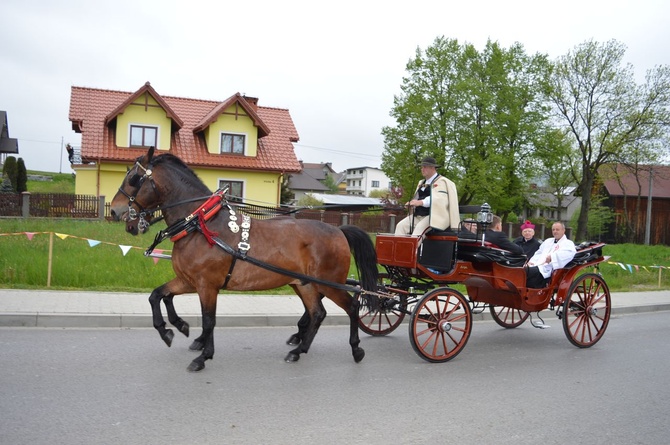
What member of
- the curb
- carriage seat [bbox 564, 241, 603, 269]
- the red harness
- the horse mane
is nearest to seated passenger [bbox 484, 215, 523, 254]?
carriage seat [bbox 564, 241, 603, 269]

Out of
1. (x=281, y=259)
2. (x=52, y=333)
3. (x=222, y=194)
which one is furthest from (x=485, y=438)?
(x=52, y=333)

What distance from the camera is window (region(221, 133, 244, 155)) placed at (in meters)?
30.9

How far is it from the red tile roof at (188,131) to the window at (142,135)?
51 centimetres

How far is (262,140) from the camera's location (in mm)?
32500

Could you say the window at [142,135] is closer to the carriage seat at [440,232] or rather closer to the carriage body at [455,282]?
the carriage body at [455,282]

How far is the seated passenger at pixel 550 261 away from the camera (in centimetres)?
818

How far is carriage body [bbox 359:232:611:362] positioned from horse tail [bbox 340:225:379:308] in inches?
10.1

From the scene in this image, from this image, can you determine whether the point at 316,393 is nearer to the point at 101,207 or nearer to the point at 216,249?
the point at 216,249

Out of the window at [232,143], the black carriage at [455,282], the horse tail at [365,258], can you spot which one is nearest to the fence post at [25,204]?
the window at [232,143]

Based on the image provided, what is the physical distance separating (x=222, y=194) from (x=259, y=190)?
25145 millimetres

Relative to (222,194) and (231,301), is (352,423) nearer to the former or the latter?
(222,194)

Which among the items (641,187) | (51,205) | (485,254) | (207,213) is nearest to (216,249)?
(207,213)

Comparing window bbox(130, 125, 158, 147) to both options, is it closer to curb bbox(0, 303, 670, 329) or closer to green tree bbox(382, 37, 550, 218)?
green tree bbox(382, 37, 550, 218)

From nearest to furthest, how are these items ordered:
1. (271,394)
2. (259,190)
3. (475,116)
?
1. (271,394)
2. (259,190)
3. (475,116)
